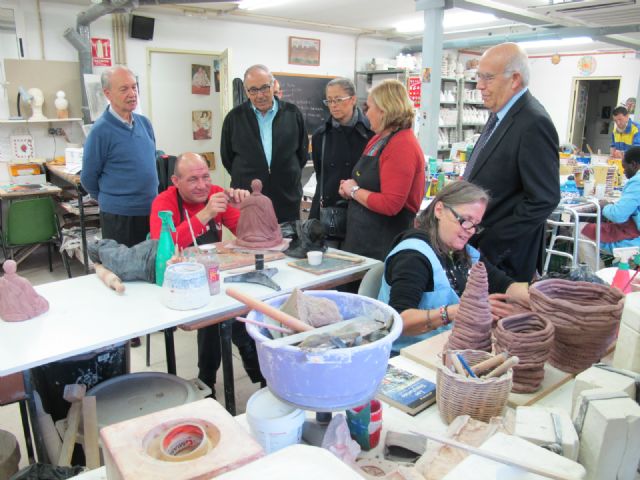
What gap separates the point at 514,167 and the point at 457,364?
1.38 metres

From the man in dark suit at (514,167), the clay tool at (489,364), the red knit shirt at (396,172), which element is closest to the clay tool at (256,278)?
the red knit shirt at (396,172)

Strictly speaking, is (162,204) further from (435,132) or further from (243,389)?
(435,132)

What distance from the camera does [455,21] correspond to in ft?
23.7

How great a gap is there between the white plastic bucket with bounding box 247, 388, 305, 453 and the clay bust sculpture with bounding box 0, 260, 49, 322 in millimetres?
1366

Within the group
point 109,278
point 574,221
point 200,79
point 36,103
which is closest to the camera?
point 109,278

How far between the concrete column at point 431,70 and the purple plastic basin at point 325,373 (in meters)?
4.55

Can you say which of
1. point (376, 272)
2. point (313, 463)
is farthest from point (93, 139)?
point (313, 463)

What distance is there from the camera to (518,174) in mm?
2334

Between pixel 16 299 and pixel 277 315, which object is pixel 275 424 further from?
pixel 16 299

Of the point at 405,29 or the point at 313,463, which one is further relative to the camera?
the point at 405,29

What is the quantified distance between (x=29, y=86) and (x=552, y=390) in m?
5.93

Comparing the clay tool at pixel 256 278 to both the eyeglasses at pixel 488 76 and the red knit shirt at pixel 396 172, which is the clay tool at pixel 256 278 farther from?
the eyeglasses at pixel 488 76

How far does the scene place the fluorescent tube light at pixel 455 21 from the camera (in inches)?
264

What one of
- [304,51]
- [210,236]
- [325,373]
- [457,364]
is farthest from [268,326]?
[304,51]
